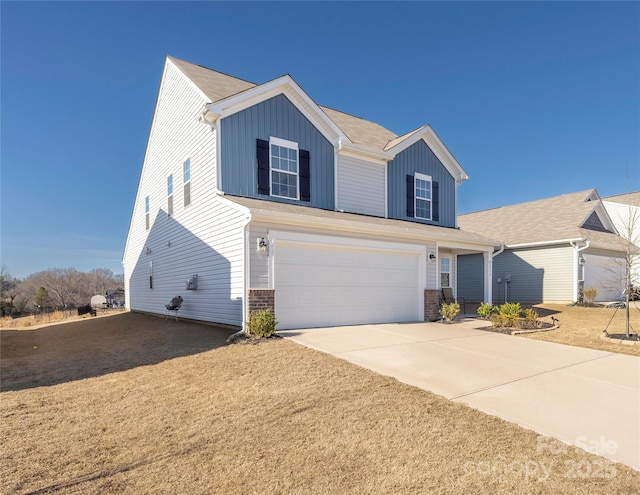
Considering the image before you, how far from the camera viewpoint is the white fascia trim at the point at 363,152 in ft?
38.3

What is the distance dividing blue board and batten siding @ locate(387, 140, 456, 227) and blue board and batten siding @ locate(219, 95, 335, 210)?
2.85 metres

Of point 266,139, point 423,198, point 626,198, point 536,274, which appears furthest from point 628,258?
point 626,198

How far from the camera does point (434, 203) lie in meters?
14.4

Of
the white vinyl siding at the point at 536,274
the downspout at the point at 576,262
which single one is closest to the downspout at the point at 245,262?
the white vinyl siding at the point at 536,274

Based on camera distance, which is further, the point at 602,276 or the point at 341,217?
the point at 602,276

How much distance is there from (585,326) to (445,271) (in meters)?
4.92

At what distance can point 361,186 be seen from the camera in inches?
484

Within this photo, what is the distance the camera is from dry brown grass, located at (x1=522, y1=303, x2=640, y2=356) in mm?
7910

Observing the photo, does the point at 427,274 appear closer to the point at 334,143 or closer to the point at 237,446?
the point at 334,143

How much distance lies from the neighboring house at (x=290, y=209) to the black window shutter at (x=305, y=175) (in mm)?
71

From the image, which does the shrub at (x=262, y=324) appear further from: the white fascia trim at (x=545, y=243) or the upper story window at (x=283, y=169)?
the white fascia trim at (x=545, y=243)

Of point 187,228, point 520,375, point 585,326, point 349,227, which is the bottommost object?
point 585,326

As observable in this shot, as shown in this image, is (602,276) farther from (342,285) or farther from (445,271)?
(342,285)

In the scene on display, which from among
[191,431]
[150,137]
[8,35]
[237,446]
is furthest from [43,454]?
[150,137]
